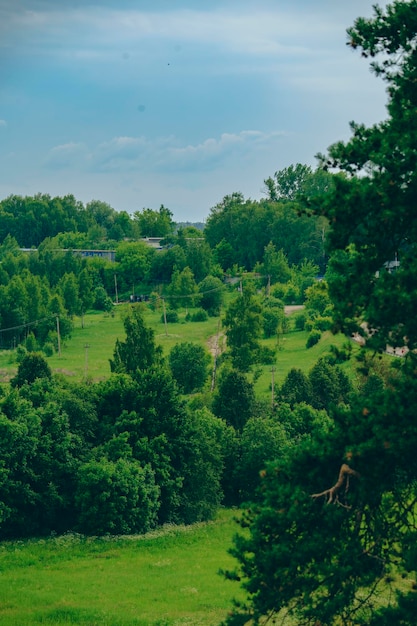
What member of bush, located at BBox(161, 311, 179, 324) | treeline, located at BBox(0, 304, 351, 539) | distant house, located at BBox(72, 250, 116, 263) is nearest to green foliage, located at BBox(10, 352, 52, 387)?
treeline, located at BBox(0, 304, 351, 539)

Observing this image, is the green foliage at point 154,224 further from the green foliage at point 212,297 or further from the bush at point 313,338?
the bush at point 313,338

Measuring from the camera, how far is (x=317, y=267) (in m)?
86.7

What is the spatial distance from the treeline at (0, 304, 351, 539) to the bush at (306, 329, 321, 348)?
15.1 meters

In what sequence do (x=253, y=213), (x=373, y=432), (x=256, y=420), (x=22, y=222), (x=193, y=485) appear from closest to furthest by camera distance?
(x=373, y=432) < (x=193, y=485) < (x=256, y=420) < (x=253, y=213) < (x=22, y=222)

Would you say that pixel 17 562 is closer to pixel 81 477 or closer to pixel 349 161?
pixel 81 477

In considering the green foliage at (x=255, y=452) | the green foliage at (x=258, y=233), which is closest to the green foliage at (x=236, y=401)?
the green foliage at (x=255, y=452)

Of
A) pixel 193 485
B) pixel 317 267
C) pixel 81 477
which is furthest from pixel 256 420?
pixel 317 267

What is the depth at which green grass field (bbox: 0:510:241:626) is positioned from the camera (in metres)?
23.0

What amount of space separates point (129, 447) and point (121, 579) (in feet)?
29.3

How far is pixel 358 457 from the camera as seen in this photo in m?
13.0

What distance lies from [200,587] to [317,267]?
207 ft

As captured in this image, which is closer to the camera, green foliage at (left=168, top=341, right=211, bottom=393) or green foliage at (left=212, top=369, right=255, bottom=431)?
green foliage at (left=212, top=369, right=255, bottom=431)

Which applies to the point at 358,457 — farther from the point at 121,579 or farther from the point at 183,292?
the point at 183,292

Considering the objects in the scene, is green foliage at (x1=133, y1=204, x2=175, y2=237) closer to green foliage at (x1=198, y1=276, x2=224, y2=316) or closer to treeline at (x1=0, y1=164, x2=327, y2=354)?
treeline at (x1=0, y1=164, x2=327, y2=354)
